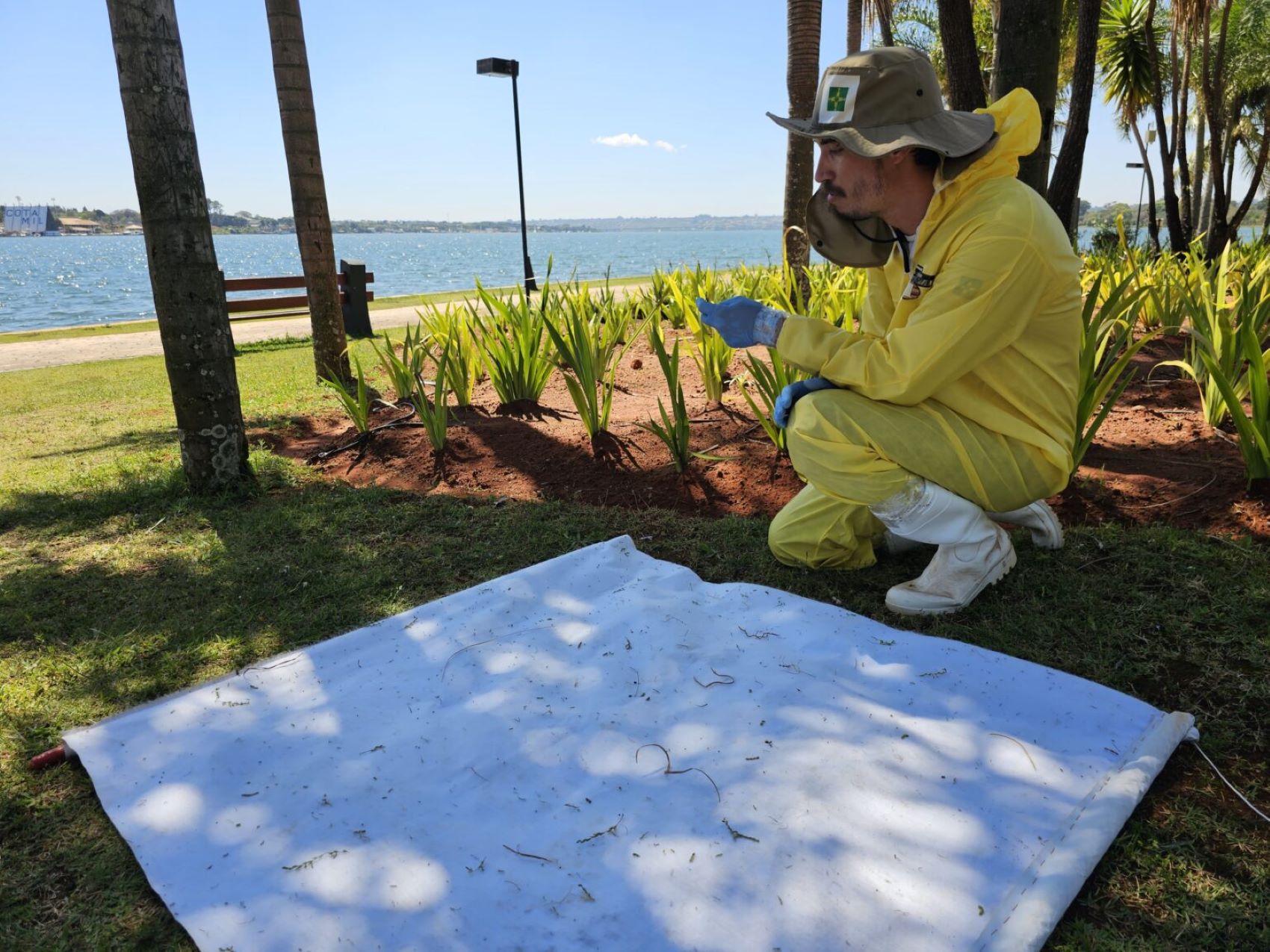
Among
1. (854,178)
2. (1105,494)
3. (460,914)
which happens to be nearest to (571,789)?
(460,914)

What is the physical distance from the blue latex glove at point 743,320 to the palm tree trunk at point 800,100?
3.64 meters

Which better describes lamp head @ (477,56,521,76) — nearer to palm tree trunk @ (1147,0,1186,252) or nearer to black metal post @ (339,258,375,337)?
black metal post @ (339,258,375,337)

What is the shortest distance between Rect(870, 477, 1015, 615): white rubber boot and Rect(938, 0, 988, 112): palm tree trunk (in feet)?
8.30

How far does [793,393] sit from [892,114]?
712 millimetres

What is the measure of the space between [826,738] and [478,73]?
12527 mm

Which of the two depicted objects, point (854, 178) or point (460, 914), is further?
point (854, 178)

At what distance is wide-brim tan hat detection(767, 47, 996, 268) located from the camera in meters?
1.75

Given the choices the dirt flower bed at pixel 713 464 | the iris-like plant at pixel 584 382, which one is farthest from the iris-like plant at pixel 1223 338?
the iris-like plant at pixel 584 382

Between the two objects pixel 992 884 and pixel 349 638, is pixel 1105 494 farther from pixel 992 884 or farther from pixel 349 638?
pixel 349 638

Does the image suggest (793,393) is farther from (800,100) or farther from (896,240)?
(800,100)

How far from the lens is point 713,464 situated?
10.0 ft

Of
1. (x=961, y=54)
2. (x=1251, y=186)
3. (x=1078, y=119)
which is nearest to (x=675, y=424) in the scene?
(x=961, y=54)

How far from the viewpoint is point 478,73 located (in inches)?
470

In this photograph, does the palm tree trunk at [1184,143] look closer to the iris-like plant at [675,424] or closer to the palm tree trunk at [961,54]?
the palm tree trunk at [961,54]
